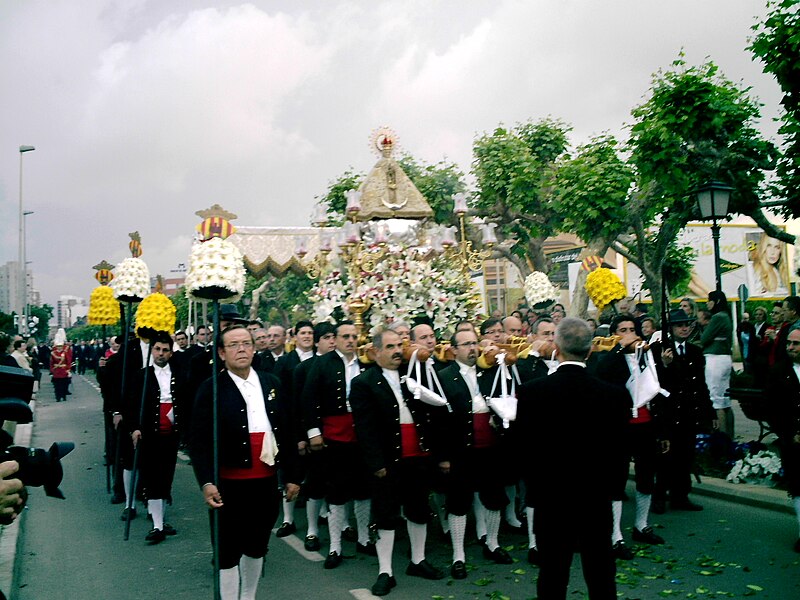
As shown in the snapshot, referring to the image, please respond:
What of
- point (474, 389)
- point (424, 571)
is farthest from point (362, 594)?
point (474, 389)

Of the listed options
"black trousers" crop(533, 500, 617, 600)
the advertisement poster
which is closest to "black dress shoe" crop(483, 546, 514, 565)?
"black trousers" crop(533, 500, 617, 600)

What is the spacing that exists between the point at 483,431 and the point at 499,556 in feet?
3.44

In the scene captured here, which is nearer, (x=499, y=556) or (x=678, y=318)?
(x=499, y=556)

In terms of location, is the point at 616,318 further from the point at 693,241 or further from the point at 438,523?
the point at 693,241

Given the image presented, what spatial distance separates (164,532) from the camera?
804cm

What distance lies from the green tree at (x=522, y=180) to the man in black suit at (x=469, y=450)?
16.0m

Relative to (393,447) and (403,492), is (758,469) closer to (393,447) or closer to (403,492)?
(403,492)

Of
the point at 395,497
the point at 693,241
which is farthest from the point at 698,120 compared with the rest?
the point at 693,241

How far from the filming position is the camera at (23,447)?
2309 mm

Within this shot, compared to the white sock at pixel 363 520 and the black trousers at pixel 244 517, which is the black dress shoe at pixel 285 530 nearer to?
the white sock at pixel 363 520

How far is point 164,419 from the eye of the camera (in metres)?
8.45

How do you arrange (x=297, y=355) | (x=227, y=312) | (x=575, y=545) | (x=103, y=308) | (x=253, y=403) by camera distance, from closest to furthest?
(x=575, y=545) → (x=253, y=403) → (x=227, y=312) → (x=297, y=355) → (x=103, y=308)

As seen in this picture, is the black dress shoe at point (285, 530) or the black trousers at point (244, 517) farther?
the black dress shoe at point (285, 530)

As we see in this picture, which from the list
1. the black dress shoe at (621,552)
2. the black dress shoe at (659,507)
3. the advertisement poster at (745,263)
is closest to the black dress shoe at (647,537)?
the black dress shoe at (621,552)
